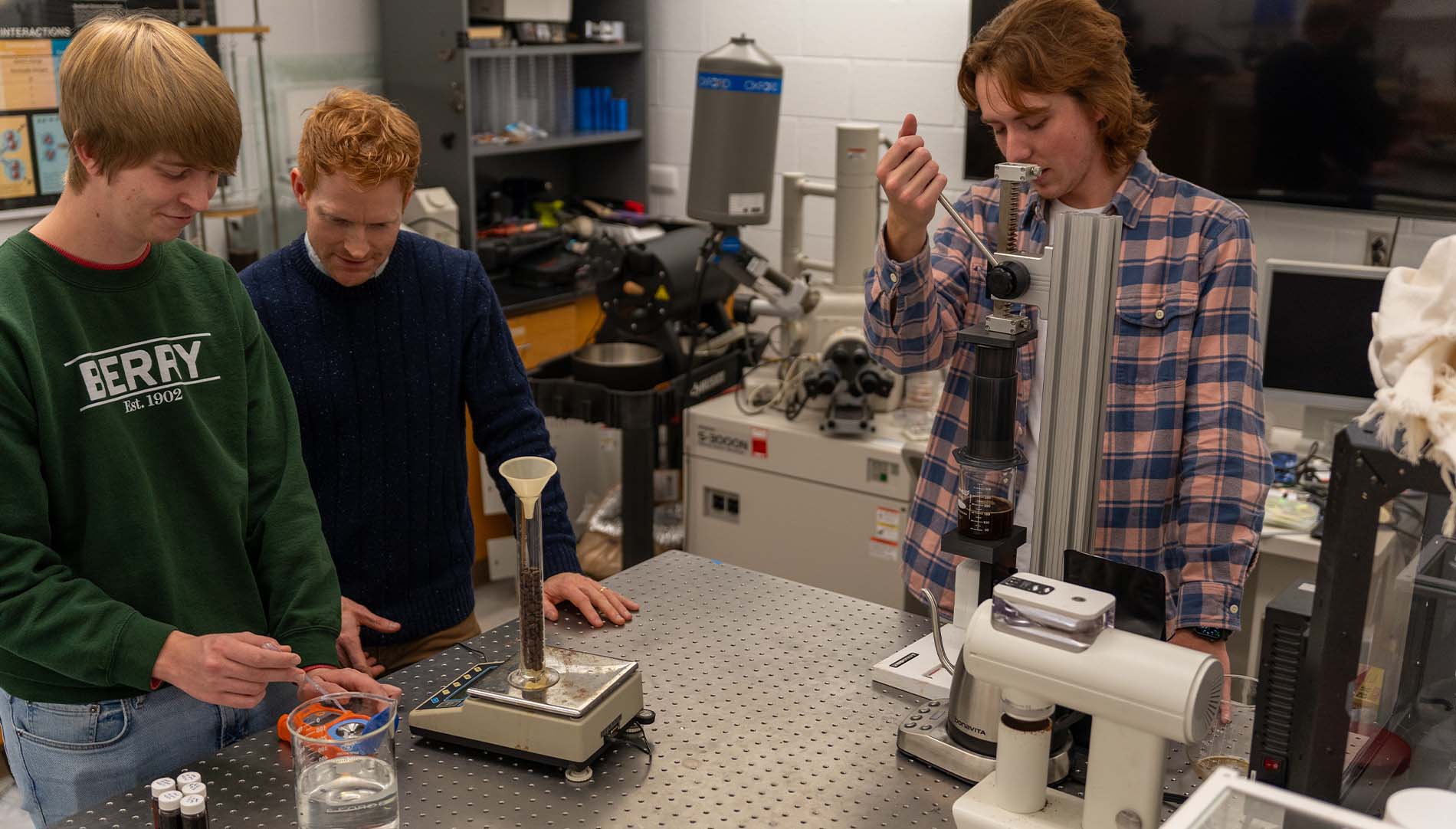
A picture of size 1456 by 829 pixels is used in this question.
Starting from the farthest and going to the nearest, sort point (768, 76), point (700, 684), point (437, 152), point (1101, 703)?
point (437, 152) → point (768, 76) → point (700, 684) → point (1101, 703)

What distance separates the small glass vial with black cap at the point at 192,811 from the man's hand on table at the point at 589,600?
567mm

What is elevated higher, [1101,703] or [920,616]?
[1101,703]

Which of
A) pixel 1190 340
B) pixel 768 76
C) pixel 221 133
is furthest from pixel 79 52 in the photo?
pixel 768 76

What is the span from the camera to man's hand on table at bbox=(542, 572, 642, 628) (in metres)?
1.63

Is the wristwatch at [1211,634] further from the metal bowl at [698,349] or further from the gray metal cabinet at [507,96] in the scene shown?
the gray metal cabinet at [507,96]

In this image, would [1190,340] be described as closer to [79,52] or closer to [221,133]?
[221,133]

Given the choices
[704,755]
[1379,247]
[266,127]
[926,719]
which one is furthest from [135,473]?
[1379,247]

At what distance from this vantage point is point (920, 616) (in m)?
1.66

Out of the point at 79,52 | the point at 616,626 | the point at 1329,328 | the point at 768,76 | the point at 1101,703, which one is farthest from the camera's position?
the point at 768,76

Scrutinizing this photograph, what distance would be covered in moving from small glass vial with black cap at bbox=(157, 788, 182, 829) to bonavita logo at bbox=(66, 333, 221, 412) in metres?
0.43

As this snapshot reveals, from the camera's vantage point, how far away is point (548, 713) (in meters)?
1.27

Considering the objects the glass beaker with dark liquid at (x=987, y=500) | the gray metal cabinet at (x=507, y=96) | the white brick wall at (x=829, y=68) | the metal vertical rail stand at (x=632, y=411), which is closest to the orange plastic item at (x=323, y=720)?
the glass beaker with dark liquid at (x=987, y=500)

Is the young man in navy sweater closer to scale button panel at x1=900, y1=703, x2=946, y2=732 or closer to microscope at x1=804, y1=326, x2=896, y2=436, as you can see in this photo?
scale button panel at x1=900, y1=703, x2=946, y2=732

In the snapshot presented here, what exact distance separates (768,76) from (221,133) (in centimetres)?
186
